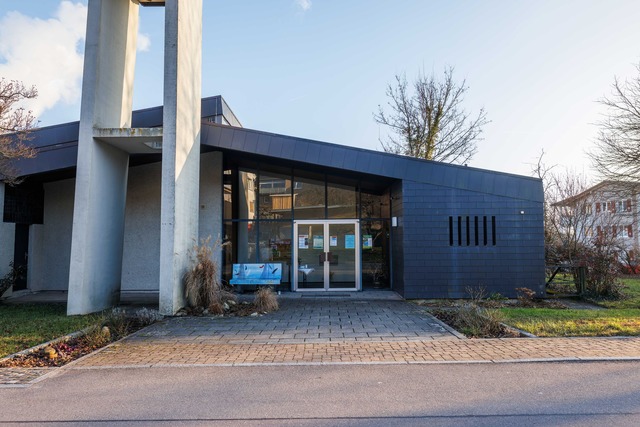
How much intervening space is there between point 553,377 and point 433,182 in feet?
24.8

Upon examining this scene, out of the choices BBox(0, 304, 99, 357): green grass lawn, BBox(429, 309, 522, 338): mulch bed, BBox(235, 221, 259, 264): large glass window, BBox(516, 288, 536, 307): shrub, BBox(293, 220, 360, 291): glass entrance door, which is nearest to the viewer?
BBox(0, 304, 99, 357): green grass lawn

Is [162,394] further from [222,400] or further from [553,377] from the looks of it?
[553,377]

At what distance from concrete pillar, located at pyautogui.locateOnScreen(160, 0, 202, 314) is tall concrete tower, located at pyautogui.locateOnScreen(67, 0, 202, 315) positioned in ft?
0.08

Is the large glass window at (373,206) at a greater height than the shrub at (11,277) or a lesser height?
greater

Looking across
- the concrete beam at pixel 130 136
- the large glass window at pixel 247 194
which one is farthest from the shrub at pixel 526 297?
the concrete beam at pixel 130 136

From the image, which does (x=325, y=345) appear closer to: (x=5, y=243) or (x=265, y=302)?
(x=265, y=302)

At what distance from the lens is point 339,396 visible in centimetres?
477

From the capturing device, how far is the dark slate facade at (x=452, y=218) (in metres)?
12.1

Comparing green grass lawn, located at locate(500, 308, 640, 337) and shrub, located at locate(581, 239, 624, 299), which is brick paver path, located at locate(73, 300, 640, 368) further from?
shrub, located at locate(581, 239, 624, 299)

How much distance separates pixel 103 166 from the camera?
1074 cm

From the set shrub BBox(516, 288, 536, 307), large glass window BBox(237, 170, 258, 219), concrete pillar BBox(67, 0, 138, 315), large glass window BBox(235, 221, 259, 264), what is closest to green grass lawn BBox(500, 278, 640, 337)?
shrub BBox(516, 288, 536, 307)

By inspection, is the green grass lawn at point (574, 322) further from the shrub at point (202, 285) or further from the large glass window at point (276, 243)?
the large glass window at point (276, 243)

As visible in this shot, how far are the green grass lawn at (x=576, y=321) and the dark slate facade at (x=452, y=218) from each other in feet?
6.33

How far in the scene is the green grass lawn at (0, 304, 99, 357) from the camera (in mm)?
7385
